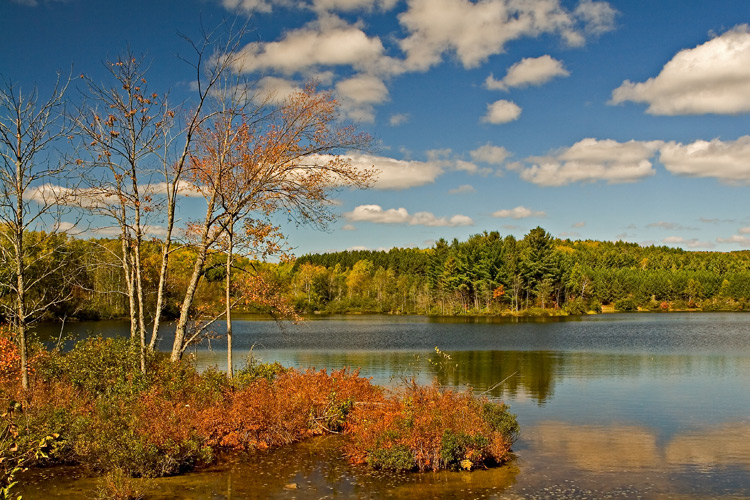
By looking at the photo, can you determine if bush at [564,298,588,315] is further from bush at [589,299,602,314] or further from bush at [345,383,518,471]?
bush at [345,383,518,471]

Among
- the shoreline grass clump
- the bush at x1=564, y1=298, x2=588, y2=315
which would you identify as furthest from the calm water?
the bush at x1=564, y1=298, x2=588, y2=315

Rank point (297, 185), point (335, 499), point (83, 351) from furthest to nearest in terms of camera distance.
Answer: point (297, 185)
point (83, 351)
point (335, 499)

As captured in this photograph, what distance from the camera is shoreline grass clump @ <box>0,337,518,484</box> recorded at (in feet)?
43.8

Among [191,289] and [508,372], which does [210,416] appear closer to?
[191,289]

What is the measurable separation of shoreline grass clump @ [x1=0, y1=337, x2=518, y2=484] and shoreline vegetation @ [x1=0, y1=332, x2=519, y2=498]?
0.09ft

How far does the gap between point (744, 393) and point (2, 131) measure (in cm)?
2675

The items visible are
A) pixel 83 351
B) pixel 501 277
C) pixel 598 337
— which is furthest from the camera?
pixel 501 277

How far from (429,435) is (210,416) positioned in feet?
17.6

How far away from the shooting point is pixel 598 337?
55656 millimetres

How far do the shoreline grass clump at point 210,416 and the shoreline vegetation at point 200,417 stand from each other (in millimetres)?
28

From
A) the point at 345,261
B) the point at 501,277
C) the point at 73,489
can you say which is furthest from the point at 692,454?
the point at 345,261

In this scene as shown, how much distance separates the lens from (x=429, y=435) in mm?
13742

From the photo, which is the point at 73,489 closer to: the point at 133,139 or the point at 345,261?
the point at 133,139

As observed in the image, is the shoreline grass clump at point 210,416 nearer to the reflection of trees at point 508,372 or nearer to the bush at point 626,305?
the reflection of trees at point 508,372
